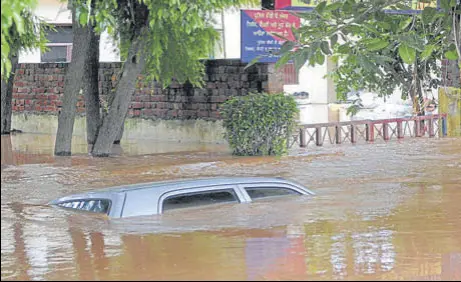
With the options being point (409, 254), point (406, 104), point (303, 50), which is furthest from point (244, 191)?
point (406, 104)

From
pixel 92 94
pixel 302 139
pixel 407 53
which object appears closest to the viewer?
pixel 407 53

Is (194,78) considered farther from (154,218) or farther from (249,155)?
(154,218)

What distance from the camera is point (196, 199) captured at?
1075 centimetres

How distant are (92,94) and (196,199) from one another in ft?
42.0

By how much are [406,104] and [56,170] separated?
19.2 meters

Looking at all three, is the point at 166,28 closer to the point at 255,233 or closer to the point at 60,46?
the point at 255,233

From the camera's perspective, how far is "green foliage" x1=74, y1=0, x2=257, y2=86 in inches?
670

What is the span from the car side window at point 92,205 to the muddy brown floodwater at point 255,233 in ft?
0.30

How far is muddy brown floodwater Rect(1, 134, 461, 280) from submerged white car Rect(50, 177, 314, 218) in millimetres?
102

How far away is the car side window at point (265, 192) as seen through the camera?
11.2 meters

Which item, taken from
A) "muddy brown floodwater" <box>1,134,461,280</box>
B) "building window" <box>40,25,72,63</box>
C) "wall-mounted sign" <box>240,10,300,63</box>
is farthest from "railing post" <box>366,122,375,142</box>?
"building window" <box>40,25,72,63</box>

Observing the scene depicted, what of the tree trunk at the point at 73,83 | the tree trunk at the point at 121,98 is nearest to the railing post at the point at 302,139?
the tree trunk at the point at 121,98

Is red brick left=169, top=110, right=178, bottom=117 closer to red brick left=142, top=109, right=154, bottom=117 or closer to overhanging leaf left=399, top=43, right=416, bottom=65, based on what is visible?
red brick left=142, top=109, right=154, bottom=117

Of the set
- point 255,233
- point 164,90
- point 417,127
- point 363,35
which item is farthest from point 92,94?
point 363,35
